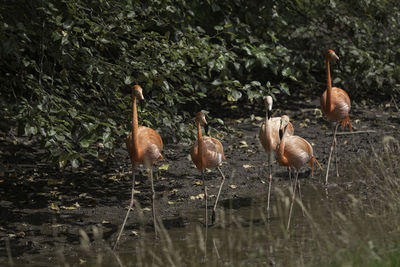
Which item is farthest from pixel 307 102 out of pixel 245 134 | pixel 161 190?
pixel 161 190

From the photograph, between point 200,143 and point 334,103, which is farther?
point 334,103

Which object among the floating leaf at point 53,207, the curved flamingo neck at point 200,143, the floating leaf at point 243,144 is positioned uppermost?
the floating leaf at point 243,144

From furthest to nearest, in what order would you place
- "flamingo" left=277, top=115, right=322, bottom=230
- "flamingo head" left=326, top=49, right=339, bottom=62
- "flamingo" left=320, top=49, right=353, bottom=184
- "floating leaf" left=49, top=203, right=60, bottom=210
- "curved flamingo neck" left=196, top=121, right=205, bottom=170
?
"flamingo head" left=326, top=49, right=339, bottom=62 < "flamingo" left=320, top=49, right=353, bottom=184 < "floating leaf" left=49, top=203, right=60, bottom=210 < "flamingo" left=277, top=115, right=322, bottom=230 < "curved flamingo neck" left=196, top=121, right=205, bottom=170

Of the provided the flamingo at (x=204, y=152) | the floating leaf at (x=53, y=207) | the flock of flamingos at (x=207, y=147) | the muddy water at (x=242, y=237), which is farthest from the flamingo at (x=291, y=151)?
the floating leaf at (x=53, y=207)

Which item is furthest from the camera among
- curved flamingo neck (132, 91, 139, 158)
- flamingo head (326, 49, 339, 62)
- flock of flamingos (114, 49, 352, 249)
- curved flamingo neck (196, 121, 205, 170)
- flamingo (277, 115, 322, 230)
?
flamingo head (326, 49, 339, 62)

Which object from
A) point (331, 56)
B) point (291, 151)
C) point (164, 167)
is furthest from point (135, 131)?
point (331, 56)

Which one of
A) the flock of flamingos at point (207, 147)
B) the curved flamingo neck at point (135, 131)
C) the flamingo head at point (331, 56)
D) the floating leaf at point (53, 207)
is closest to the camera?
the curved flamingo neck at point (135, 131)

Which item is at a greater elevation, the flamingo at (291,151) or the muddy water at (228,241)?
the flamingo at (291,151)

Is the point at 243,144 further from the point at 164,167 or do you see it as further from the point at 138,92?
the point at 138,92

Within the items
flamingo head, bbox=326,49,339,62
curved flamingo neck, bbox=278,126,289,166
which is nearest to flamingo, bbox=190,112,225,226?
curved flamingo neck, bbox=278,126,289,166

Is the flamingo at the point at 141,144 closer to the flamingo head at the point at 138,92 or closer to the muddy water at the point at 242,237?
the flamingo head at the point at 138,92

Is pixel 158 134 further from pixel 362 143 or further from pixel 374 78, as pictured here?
pixel 374 78

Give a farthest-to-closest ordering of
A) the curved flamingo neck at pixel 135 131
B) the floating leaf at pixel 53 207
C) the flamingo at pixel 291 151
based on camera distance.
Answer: the floating leaf at pixel 53 207, the flamingo at pixel 291 151, the curved flamingo neck at pixel 135 131

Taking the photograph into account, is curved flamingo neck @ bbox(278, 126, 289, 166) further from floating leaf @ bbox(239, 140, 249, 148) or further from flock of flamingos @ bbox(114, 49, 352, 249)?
floating leaf @ bbox(239, 140, 249, 148)
